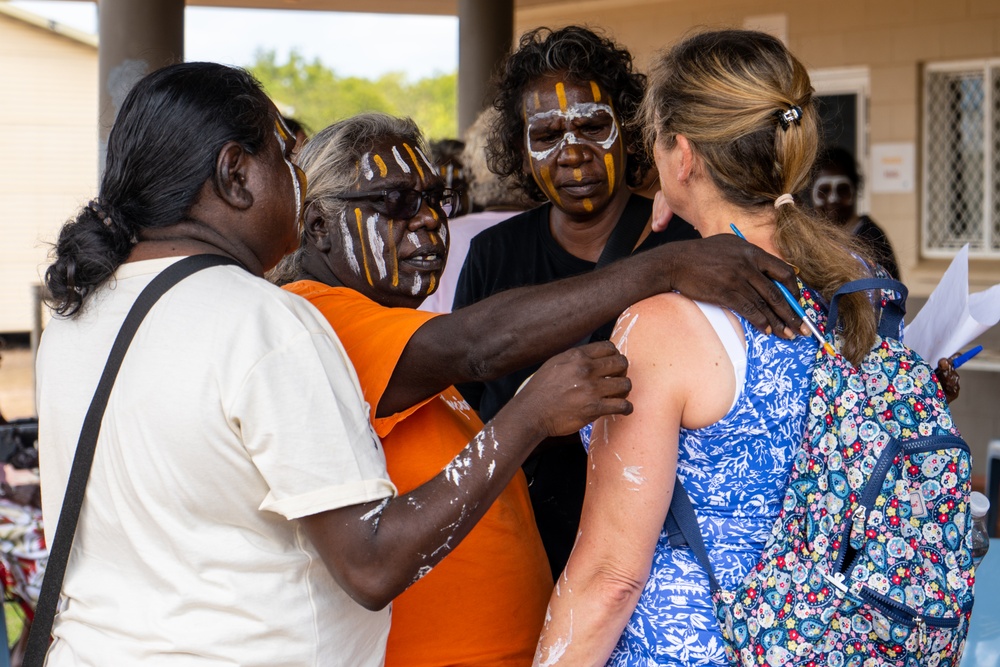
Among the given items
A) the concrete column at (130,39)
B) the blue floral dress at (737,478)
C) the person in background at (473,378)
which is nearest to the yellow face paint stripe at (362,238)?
the person in background at (473,378)

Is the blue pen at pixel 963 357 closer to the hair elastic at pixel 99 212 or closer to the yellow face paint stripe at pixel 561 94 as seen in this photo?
the yellow face paint stripe at pixel 561 94

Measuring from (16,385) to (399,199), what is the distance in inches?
489

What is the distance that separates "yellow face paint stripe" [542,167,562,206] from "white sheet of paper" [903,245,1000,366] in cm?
106

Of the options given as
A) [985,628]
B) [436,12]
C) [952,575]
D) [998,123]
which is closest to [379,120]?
[952,575]

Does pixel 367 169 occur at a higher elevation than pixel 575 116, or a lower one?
lower

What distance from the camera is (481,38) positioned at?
6652mm

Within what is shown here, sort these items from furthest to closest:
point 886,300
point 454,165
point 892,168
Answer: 1. point 892,168
2. point 454,165
3. point 886,300

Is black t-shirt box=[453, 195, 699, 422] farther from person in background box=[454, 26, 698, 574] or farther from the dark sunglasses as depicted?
the dark sunglasses

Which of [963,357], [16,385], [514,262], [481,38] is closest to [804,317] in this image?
[963,357]

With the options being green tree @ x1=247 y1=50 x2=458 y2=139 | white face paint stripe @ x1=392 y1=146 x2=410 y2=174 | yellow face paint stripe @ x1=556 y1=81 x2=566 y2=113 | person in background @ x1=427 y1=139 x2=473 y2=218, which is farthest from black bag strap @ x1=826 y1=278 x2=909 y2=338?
green tree @ x1=247 y1=50 x2=458 y2=139

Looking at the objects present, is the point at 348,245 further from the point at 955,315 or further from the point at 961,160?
the point at 961,160

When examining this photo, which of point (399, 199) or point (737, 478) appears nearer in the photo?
point (737, 478)

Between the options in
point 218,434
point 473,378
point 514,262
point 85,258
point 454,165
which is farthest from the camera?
point 454,165

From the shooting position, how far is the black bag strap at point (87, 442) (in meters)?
1.37
